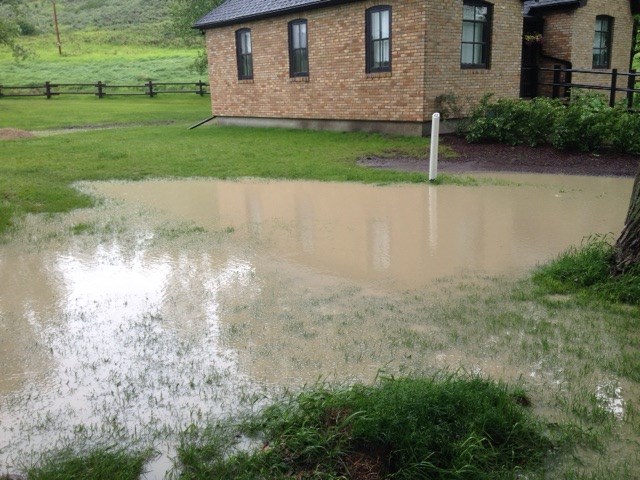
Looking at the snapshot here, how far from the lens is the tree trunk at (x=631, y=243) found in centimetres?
520

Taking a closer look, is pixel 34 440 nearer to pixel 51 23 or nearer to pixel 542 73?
pixel 542 73

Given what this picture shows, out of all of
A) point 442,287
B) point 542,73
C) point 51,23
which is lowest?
point 442,287

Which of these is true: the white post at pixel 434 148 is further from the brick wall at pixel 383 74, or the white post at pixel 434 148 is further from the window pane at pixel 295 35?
the window pane at pixel 295 35

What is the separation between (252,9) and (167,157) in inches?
310

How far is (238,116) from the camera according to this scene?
22016mm

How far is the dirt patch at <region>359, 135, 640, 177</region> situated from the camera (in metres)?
11.8

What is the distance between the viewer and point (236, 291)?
5.74 meters

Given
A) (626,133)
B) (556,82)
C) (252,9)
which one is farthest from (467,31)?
(252,9)

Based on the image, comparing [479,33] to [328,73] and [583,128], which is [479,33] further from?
[583,128]

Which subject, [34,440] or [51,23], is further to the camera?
[51,23]

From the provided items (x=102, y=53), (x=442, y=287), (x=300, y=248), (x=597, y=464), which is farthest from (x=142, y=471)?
(x=102, y=53)

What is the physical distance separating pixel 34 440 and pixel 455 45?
14.4 meters

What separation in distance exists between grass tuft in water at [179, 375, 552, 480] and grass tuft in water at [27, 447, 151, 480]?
0.76 feet

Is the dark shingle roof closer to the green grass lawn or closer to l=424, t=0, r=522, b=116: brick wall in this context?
l=424, t=0, r=522, b=116: brick wall
